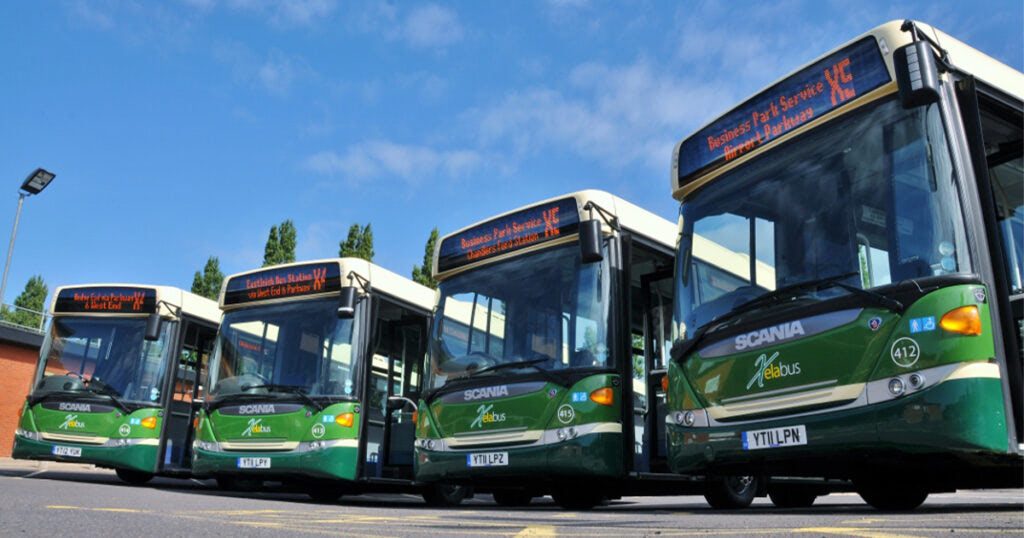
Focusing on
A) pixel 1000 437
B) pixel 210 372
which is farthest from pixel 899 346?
pixel 210 372

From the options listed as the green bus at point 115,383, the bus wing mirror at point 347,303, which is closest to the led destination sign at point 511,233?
the bus wing mirror at point 347,303

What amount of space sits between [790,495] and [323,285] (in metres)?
6.34

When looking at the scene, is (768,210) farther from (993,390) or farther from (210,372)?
(210,372)

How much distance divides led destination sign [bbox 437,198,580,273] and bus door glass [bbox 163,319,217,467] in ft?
16.8

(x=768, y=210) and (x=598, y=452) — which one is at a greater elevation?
(x=768, y=210)

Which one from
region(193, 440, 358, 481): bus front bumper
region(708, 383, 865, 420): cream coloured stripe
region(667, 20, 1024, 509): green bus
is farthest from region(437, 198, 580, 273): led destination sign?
region(708, 383, 865, 420): cream coloured stripe

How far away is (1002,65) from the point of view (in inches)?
236

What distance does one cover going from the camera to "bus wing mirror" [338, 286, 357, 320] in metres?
10.0

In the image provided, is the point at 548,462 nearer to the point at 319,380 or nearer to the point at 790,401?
the point at 790,401

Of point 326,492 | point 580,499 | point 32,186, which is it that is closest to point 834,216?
point 580,499

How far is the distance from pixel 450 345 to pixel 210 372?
3974mm

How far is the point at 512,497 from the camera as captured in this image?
38.6ft

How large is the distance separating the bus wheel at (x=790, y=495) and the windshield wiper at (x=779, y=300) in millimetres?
3480

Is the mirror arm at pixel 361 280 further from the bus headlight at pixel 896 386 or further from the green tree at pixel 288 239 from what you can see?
the green tree at pixel 288 239
